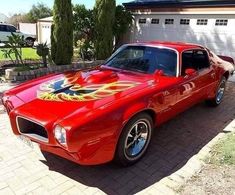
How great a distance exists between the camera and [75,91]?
3.71 metres

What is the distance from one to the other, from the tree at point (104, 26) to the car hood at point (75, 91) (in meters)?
6.40

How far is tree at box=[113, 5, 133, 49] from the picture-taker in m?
11.8

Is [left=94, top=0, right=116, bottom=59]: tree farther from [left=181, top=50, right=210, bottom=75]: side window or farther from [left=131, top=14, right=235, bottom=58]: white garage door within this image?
[left=181, top=50, right=210, bottom=75]: side window

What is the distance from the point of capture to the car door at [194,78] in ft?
14.7

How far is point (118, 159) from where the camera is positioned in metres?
3.46

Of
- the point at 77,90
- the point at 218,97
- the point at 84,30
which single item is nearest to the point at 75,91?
the point at 77,90

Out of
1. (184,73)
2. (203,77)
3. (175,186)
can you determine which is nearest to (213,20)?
(203,77)

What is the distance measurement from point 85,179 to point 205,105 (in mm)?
3910

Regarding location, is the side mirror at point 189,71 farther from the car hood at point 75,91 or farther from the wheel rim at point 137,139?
the wheel rim at point 137,139

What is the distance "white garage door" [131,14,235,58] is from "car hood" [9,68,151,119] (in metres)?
6.43

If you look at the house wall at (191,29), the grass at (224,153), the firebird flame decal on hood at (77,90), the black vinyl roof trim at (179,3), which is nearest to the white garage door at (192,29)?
the house wall at (191,29)

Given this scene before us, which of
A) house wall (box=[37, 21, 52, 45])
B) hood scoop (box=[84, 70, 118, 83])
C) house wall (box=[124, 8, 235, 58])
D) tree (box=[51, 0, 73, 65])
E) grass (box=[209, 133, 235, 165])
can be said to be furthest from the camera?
house wall (box=[37, 21, 52, 45])

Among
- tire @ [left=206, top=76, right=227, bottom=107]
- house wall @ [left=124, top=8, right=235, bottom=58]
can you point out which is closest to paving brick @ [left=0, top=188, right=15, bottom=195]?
tire @ [left=206, top=76, right=227, bottom=107]

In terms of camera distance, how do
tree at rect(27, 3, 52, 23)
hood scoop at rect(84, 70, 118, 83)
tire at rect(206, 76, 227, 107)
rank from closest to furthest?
hood scoop at rect(84, 70, 118, 83)
tire at rect(206, 76, 227, 107)
tree at rect(27, 3, 52, 23)
